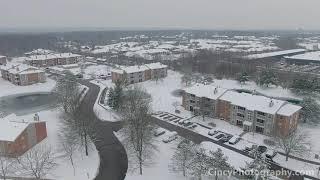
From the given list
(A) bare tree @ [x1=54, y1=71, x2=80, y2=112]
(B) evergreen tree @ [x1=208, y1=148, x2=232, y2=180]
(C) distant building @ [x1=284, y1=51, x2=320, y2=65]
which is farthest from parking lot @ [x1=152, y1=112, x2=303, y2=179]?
(C) distant building @ [x1=284, y1=51, x2=320, y2=65]

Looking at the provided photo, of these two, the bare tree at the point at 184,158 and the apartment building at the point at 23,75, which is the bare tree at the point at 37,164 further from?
the apartment building at the point at 23,75

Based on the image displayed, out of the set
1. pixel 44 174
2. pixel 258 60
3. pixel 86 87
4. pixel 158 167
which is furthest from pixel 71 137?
pixel 258 60

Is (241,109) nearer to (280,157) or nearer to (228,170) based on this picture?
(280,157)

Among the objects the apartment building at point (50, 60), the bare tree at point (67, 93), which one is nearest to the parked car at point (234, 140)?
the bare tree at point (67, 93)

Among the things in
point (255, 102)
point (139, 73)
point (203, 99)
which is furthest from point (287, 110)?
point (139, 73)

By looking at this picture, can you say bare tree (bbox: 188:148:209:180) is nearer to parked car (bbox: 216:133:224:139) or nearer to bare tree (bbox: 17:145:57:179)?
parked car (bbox: 216:133:224:139)

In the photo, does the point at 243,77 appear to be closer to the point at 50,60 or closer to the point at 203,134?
the point at 203,134

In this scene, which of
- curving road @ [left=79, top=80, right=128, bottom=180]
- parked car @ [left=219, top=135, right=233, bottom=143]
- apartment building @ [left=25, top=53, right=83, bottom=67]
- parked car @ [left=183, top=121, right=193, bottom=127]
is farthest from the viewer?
apartment building @ [left=25, top=53, right=83, bottom=67]
